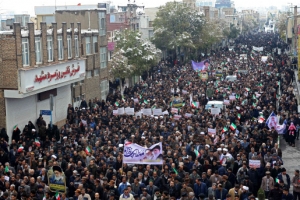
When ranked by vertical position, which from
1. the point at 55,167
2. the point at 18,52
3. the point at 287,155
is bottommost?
the point at 287,155

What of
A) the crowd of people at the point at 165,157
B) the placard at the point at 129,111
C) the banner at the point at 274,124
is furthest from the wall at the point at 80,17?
the banner at the point at 274,124

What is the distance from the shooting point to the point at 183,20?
241 feet

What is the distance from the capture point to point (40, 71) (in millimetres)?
29984

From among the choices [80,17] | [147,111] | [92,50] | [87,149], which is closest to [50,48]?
[147,111]

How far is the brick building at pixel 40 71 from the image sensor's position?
93.6 feet

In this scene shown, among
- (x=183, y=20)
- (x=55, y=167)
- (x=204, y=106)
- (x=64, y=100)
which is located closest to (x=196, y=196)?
(x=55, y=167)

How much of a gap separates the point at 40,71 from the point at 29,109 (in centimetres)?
201

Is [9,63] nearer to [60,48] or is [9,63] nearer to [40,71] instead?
[40,71]

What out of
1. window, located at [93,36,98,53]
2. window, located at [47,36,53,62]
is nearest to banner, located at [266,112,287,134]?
window, located at [47,36,53,62]

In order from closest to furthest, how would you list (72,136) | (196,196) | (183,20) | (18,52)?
(196,196) → (72,136) → (18,52) → (183,20)

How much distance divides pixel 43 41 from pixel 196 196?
18.1 m

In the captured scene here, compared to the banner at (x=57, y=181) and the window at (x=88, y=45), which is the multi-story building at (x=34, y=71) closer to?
the window at (x=88, y=45)

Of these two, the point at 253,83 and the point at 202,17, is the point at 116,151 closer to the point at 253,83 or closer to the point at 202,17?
the point at 253,83

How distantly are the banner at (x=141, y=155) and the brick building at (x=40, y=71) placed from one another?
11477mm
